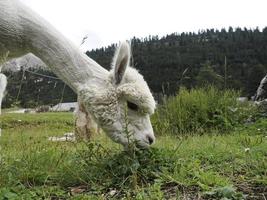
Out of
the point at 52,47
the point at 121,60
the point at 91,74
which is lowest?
the point at 91,74

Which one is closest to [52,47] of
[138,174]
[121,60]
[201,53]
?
[121,60]

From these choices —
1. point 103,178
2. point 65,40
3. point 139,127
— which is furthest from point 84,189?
point 65,40

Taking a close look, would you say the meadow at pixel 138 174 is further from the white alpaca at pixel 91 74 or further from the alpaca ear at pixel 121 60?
the alpaca ear at pixel 121 60

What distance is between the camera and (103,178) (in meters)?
4.23

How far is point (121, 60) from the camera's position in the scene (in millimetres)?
4770

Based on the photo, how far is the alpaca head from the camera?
4754 millimetres

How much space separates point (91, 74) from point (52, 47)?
52cm

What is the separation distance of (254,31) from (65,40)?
6334 centimetres

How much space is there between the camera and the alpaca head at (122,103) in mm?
4754

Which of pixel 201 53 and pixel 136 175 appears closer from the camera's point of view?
pixel 136 175

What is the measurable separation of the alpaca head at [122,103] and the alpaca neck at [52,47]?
19 centimetres

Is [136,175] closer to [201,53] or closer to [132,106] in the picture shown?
[132,106]

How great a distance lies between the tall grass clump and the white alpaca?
536 cm

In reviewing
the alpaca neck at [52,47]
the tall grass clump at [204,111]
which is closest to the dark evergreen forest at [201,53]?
the tall grass clump at [204,111]
